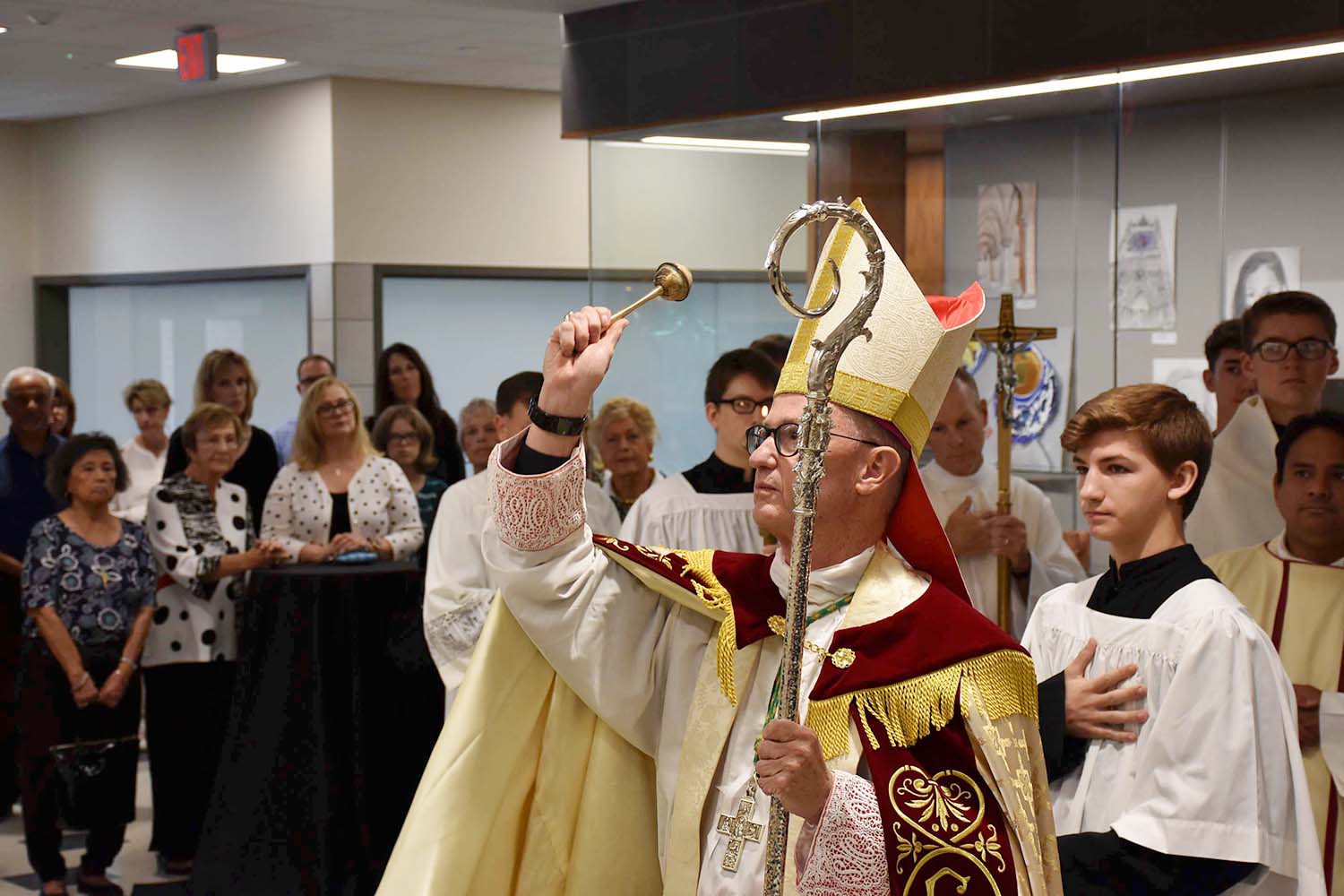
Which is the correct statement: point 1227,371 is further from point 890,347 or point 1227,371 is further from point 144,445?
point 144,445

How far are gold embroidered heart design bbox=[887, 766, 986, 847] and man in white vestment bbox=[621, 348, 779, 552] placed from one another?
7.65ft

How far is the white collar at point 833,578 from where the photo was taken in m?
2.09

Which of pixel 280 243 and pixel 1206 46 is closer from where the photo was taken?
pixel 1206 46

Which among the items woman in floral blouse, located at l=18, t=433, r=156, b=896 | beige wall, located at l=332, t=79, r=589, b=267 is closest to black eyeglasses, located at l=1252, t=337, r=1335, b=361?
woman in floral blouse, located at l=18, t=433, r=156, b=896

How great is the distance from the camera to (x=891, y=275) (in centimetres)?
207

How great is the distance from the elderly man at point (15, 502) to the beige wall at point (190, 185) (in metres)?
3.09

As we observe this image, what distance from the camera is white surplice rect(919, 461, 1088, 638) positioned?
14.6 feet

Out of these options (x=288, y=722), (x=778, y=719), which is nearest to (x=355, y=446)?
(x=288, y=722)

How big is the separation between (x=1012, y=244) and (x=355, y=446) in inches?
94.0

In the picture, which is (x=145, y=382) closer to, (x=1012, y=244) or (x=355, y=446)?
(x=355, y=446)

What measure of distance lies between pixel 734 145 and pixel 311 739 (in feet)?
8.80

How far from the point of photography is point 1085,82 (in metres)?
4.82

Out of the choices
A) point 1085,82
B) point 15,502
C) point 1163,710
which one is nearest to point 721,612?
point 1163,710

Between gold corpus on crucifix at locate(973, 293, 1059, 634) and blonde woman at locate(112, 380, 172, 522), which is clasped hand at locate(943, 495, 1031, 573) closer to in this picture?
gold corpus on crucifix at locate(973, 293, 1059, 634)
